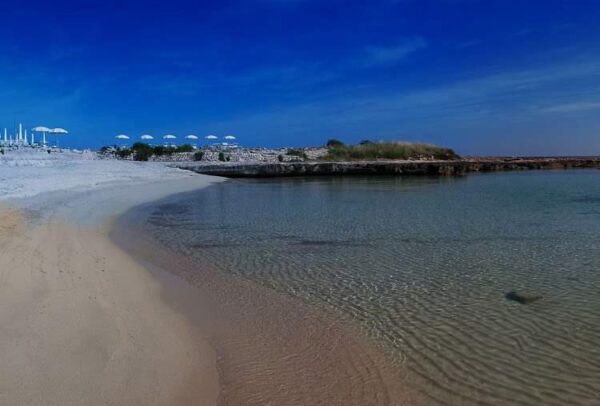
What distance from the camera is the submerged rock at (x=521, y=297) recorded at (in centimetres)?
689

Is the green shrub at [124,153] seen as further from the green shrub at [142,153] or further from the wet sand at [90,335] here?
the wet sand at [90,335]

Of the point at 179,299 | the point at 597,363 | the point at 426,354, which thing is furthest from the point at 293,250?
the point at 597,363

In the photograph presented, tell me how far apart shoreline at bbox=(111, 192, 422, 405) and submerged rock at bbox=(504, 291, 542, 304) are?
2798 millimetres

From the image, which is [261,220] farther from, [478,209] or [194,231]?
[478,209]

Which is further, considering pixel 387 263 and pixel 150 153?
pixel 150 153

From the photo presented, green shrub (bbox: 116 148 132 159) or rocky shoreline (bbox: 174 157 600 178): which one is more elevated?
green shrub (bbox: 116 148 132 159)

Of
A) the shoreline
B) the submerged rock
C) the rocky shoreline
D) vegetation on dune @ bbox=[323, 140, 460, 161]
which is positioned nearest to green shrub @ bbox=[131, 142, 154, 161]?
the rocky shoreline

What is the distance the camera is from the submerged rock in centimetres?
689

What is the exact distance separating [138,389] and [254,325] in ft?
7.08

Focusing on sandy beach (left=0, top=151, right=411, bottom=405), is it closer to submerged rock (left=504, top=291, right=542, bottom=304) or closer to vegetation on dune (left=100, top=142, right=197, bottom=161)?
submerged rock (left=504, top=291, right=542, bottom=304)

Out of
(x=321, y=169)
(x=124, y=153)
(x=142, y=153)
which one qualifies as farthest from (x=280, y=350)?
(x=124, y=153)

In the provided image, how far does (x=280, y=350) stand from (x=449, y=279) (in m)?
4.24

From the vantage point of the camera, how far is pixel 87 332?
516cm

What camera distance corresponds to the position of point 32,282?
685 cm
